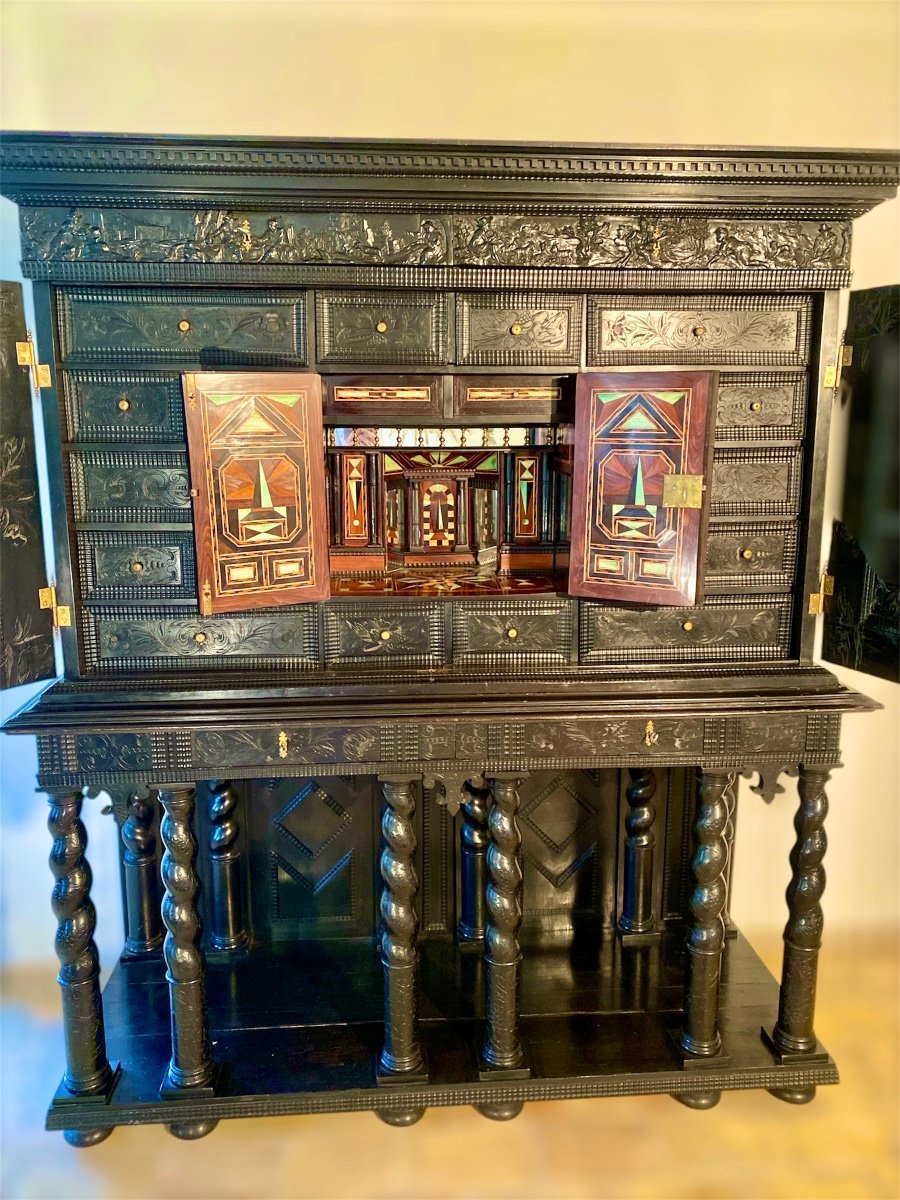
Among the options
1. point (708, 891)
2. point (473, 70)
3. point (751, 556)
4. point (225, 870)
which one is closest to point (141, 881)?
point (225, 870)

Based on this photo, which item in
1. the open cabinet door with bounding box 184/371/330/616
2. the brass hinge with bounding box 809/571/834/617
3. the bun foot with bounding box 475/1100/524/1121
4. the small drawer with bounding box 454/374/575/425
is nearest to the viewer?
the open cabinet door with bounding box 184/371/330/616

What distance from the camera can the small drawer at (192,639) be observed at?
2758mm

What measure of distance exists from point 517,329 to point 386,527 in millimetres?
836

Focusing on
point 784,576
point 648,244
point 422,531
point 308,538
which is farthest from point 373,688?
point 648,244

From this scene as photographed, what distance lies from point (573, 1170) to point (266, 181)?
3.00 meters

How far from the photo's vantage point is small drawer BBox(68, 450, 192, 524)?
2678 mm

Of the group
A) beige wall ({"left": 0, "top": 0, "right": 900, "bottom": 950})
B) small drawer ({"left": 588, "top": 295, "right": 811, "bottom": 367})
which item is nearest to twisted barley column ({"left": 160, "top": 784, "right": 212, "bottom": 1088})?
small drawer ({"left": 588, "top": 295, "right": 811, "bottom": 367})

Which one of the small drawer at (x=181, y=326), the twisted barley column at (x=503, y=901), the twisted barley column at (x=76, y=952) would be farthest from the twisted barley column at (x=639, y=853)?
the small drawer at (x=181, y=326)

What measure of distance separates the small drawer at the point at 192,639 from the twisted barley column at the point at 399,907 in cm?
52

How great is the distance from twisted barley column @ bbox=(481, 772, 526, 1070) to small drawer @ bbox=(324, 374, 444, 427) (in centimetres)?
113

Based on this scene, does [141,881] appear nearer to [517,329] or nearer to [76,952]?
[76,952]

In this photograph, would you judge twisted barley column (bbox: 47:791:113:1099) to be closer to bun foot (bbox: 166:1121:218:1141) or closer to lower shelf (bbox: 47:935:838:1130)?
lower shelf (bbox: 47:935:838:1130)

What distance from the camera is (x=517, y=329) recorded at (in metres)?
2.71

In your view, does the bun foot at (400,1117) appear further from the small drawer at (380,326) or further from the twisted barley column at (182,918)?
the small drawer at (380,326)
